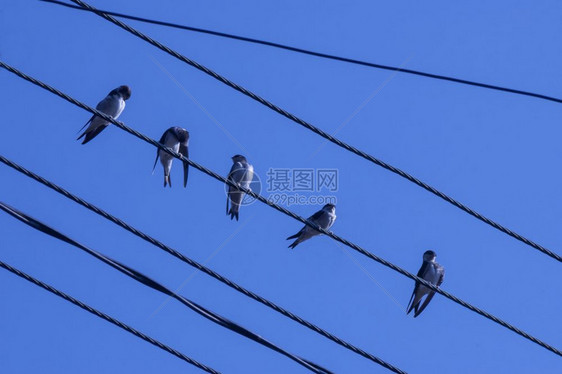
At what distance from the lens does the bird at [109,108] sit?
8.80 meters

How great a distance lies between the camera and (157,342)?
4043 mm

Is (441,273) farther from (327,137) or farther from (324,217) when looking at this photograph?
(327,137)

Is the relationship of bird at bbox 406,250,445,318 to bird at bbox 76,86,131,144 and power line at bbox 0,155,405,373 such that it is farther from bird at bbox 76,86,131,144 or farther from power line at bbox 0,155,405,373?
power line at bbox 0,155,405,373

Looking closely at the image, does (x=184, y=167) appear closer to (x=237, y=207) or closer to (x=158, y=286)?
(x=237, y=207)

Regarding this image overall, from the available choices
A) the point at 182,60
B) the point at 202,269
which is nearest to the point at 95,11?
the point at 182,60

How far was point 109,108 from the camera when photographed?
895cm

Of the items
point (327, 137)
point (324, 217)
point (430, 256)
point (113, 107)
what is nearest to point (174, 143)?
point (113, 107)

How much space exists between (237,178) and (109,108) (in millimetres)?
1273

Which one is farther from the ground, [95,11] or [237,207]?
[237,207]

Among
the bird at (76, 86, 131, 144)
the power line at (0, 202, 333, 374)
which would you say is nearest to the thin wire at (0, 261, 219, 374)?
the power line at (0, 202, 333, 374)

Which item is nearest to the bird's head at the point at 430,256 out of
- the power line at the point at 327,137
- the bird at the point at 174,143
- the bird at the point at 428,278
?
the bird at the point at 428,278

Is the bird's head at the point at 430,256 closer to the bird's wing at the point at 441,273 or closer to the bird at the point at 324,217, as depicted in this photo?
the bird's wing at the point at 441,273

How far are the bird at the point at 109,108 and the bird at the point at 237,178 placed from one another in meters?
1.11

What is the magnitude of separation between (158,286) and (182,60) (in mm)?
917
